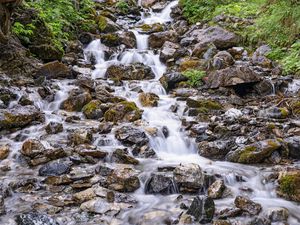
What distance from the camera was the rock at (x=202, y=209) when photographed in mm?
5070

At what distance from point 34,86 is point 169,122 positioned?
4314 mm

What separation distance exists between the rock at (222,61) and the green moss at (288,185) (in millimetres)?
6824

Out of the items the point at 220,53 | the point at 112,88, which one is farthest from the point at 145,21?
the point at 112,88

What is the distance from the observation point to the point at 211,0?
1906 cm

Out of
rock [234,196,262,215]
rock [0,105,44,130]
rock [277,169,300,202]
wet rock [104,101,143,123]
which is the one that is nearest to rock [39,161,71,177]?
rock [0,105,44,130]

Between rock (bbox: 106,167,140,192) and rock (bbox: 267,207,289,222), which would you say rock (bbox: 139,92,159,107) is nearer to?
rock (bbox: 106,167,140,192)

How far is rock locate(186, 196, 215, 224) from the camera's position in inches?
200

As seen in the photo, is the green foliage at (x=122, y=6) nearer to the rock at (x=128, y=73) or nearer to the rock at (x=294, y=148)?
the rock at (x=128, y=73)

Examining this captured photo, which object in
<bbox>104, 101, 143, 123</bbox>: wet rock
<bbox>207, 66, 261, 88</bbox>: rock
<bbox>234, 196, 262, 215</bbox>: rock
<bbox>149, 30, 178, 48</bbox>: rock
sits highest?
<bbox>149, 30, 178, 48</bbox>: rock

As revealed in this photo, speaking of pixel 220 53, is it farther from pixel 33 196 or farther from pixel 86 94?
pixel 33 196

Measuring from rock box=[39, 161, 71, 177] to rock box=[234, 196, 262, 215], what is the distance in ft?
9.84

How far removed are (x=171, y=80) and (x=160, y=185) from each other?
21.2ft

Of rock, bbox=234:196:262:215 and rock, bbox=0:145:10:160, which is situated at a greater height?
rock, bbox=0:145:10:160

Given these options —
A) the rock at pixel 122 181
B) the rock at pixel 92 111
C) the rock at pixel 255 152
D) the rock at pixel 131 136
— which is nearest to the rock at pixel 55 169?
the rock at pixel 122 181
